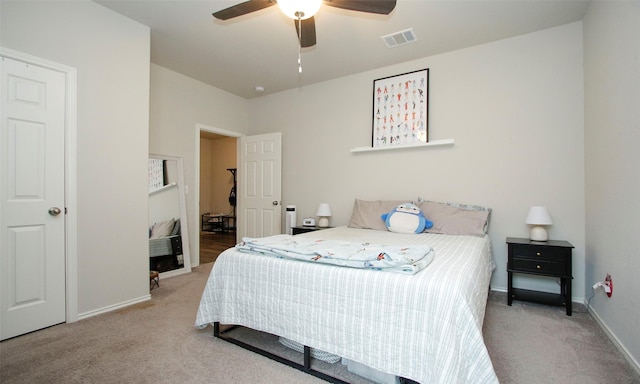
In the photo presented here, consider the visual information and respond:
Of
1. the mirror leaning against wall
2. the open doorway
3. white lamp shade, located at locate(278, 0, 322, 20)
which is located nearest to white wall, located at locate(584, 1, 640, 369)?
white lamp shade, located at locate(278, 0, 322, 20)

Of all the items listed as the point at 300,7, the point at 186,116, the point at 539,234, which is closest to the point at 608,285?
the point at 539,234

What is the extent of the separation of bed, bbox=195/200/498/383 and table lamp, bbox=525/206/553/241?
3.36 ft

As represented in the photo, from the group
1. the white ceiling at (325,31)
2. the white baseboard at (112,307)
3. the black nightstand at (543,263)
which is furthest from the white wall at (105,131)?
the black nightstand at (543,263)

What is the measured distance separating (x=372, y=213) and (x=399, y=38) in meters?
1.93

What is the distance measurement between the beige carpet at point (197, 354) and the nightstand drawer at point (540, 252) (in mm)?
479

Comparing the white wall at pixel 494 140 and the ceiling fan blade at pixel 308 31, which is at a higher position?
Result: the ceiling fan blade at pixel 308 31

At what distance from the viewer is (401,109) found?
11.8 feet

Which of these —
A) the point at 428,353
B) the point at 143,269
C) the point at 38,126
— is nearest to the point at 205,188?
the point at 143,269

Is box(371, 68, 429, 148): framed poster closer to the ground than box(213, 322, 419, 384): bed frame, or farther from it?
farther from it

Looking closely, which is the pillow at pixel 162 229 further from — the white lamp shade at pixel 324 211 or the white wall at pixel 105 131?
the white lamp shade at pixel 324 211

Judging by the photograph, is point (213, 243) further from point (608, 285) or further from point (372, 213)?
point (608, 285)

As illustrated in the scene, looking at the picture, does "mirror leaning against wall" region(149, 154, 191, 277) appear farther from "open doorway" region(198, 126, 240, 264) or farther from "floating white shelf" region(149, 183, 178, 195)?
"open doorway" region(198, 126, 240, 264)

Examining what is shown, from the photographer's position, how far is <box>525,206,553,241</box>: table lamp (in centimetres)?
266

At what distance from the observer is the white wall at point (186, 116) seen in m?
3.71
